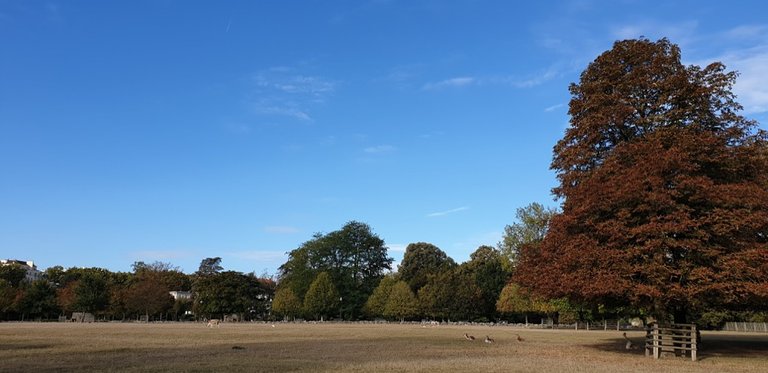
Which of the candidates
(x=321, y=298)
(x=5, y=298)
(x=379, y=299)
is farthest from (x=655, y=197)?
(x=5, y=298)

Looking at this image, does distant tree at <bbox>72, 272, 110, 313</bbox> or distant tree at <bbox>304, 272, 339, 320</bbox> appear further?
distant tree at <bbox>72, 272, 110, 313</bbox>

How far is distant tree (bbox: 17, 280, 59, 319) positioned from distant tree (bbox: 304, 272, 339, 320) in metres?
47.3

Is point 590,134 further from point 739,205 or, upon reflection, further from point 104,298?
point 104,298

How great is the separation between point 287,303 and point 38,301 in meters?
44.6

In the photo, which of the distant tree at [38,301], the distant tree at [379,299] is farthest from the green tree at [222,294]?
the distant tree at [38,301]

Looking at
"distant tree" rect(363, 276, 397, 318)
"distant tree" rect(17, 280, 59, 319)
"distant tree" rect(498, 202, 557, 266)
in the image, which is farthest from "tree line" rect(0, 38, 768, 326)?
"distant tree" rect(17, 280, 59, 319)

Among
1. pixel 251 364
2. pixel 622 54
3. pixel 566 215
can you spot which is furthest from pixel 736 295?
pixel 251 364

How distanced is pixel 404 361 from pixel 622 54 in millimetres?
18279

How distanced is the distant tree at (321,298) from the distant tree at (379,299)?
18.7ft

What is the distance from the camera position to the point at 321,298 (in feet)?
316

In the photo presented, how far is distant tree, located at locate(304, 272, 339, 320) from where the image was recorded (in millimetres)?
95938

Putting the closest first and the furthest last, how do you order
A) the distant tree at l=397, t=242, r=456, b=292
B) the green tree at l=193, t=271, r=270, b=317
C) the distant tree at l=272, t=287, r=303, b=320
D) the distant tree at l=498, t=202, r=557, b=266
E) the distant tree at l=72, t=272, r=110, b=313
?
1. the distant tree at l=498, t=202, r=557, b=266
2. the distant tree at l=72, t=272, r=110, b=313
3. the distant tree at l=272, t=287, r=303, b=320
4. the green tree at l=193, t=271, r=270, b=317
5. the distant tree at l=397, t=242, r=456, b=292

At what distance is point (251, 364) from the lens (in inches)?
722

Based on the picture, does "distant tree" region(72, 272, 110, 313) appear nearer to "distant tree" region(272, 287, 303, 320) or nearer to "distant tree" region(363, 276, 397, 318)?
"distant tree" region(272, 287, 303, 320)
